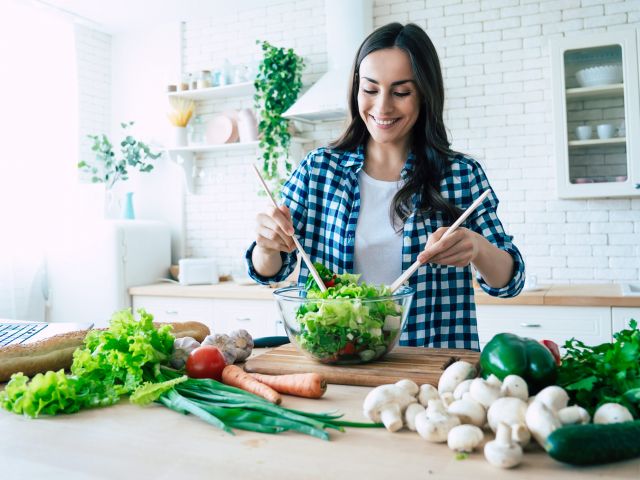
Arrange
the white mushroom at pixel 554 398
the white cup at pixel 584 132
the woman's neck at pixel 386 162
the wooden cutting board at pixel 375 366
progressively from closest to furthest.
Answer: the white mushroom at pixel 554 398, the wooden cutting board at pixel 375 366, the woman's neck at pixel 386 162, the white cup at pixel 584 132

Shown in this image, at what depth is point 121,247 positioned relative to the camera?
4.33 m

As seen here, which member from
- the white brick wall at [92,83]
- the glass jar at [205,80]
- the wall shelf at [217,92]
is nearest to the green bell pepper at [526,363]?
the wall shelf at [217,92]

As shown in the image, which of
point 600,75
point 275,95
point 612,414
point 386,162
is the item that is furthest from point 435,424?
point 275,95

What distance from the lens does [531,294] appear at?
128 inches

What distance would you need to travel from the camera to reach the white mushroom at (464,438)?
35.8 inches

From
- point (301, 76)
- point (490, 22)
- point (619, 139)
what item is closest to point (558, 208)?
point (619, 139)

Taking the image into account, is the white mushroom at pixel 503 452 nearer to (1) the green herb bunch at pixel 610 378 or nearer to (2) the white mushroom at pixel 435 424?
(2) the white mushroom at pixel 435 424

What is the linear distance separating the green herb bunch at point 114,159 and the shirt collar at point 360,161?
3220mm

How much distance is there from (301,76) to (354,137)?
2.57 meters

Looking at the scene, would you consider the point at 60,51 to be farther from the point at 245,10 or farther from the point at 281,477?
the point at 281,477

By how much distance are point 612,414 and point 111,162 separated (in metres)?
4.53

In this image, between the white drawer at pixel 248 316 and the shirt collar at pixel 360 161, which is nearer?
the shirt collar at pixel 360 161

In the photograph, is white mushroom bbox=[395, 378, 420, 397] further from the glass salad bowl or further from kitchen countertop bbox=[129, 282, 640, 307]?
kitchen countertop bbox=[129, 282, 640, 307]

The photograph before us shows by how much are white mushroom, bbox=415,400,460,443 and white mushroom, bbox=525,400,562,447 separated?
11 cm
